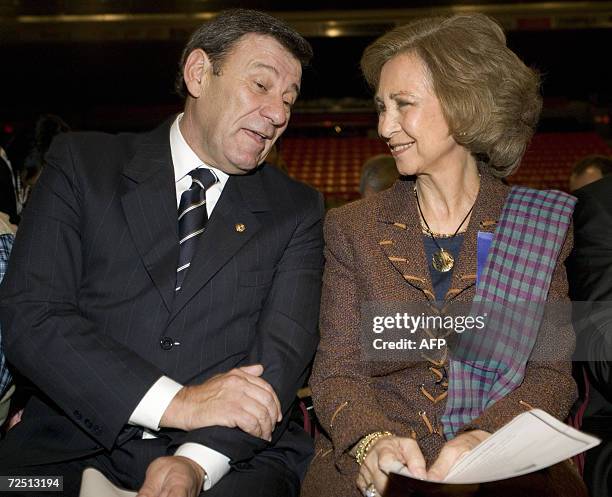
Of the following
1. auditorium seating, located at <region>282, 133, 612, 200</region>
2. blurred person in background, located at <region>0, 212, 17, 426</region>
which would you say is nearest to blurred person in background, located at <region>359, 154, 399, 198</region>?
blurred person in background, located at <region>0, 212, 17, 426</region>

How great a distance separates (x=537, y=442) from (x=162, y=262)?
104cm

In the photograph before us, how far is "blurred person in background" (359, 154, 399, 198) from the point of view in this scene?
13.5 feet

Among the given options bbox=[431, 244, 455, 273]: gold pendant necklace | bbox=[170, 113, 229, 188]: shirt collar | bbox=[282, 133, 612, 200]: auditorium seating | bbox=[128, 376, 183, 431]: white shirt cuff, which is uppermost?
bbox=[170, 113, 229, 188]: shirt collar

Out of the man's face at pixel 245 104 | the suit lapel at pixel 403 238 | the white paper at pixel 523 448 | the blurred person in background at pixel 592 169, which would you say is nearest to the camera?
the white paper at pixel 523 448

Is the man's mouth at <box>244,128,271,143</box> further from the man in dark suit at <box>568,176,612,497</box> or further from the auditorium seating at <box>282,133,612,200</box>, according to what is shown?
the auditorium seating at <box>282,133,612,200</box>

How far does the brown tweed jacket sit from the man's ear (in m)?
0.58

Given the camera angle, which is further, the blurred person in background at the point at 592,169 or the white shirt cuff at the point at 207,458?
the blurred person in background at the point at 592,169

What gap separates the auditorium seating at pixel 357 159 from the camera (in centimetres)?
1321

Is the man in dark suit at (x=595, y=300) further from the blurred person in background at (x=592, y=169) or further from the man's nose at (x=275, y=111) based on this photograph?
the blurred person in background at (x=592, y=169)

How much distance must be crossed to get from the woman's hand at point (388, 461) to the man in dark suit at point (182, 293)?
0.26 metres

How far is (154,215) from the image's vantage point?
188 cm

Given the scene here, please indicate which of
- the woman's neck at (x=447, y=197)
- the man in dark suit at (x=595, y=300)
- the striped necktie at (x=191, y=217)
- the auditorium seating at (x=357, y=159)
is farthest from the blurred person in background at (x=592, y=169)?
the auditorium seating at (x=357, y=159)

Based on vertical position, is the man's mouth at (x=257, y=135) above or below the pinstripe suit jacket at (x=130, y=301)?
above

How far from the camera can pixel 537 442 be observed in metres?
1.24
